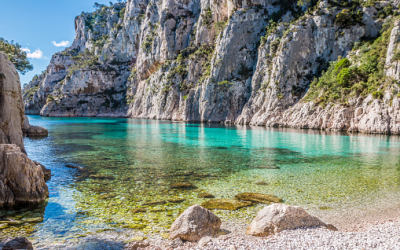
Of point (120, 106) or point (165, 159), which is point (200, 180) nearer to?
point (165, 159)

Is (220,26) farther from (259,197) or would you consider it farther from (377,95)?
(259,197)

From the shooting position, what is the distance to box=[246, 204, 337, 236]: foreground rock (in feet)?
21.0

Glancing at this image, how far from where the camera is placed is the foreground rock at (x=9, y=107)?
46.1ft

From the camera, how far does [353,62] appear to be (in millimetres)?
45312

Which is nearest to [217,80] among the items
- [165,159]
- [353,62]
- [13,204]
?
[353,62]

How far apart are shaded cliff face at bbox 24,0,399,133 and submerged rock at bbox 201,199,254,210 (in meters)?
32.3

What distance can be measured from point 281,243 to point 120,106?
11187 cm

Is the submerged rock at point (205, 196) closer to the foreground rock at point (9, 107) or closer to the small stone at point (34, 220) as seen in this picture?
the small stone at point (34, 220)

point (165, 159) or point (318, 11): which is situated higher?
point (318, 11)

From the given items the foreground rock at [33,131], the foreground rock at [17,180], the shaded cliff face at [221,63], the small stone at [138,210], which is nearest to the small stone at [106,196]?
the small stone at [138,210]

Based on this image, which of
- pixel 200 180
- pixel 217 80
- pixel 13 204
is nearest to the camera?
pixel 13 204

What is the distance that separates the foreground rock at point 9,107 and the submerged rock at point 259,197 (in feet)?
40.9

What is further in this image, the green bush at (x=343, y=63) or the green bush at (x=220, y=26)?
the green bush at (x=220, y=26)

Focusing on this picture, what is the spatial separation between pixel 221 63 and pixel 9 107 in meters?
55.8
